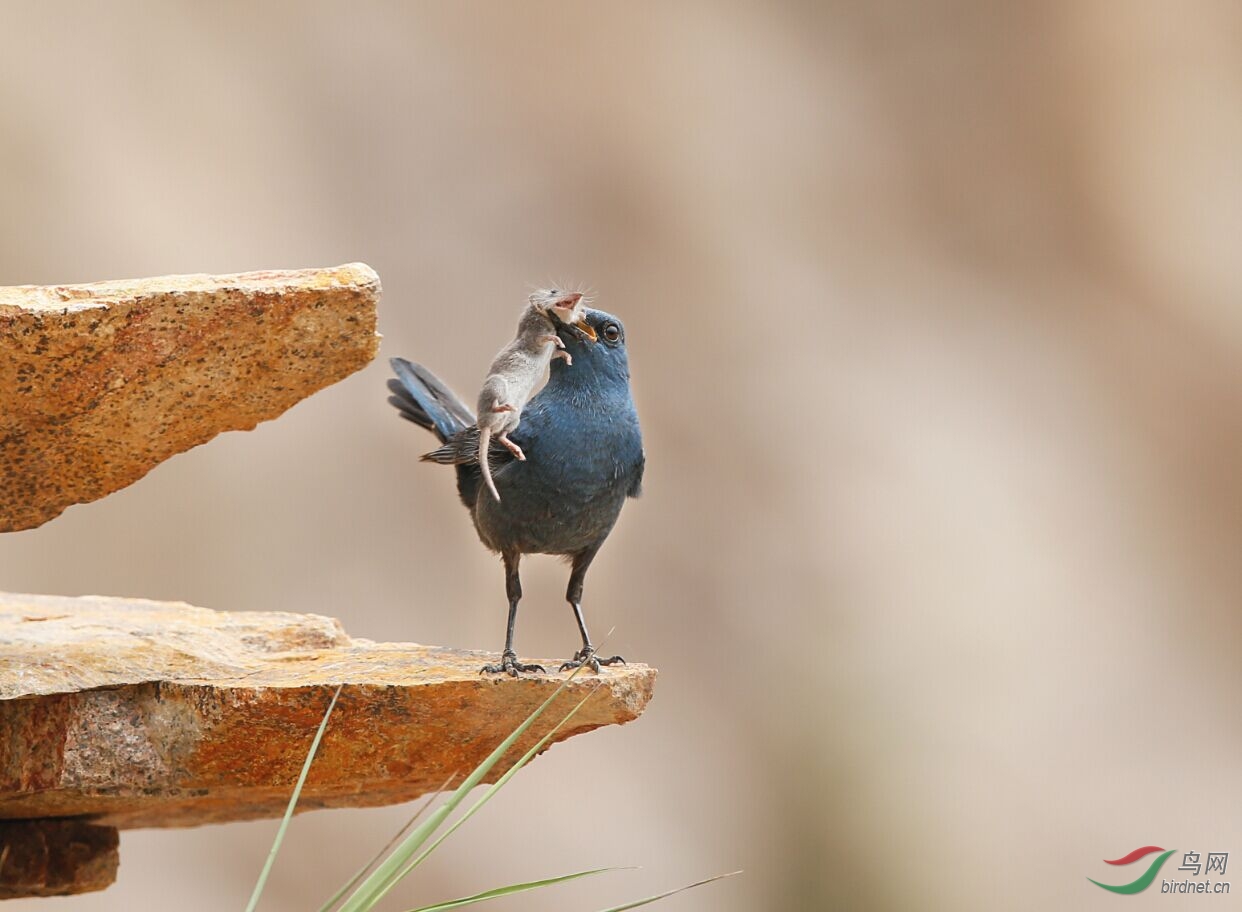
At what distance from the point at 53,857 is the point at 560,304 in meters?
2.00

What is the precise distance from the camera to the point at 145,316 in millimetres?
2988

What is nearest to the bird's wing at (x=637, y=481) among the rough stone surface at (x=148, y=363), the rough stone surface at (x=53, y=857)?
the rough stone surface at (x=148, y=363)

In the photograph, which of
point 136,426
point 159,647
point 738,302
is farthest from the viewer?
point 738,302

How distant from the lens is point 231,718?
128 inches

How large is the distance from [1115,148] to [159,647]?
7.97m

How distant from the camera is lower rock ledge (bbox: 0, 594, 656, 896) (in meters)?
3.24

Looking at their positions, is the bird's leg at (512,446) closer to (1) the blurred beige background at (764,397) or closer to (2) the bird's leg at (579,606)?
(2) the bird's leg at (579,606)

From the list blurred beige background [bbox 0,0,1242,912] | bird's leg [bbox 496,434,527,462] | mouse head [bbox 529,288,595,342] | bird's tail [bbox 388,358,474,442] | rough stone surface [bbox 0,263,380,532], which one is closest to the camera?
rough stone surface [bbox 0,263,380,532]

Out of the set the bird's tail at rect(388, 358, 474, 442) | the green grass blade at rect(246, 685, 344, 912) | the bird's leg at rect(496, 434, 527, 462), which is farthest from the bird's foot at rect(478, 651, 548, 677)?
the bird's tail at rect(388, 358, 474, 442)

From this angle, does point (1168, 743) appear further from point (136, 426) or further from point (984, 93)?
point (136, 426)

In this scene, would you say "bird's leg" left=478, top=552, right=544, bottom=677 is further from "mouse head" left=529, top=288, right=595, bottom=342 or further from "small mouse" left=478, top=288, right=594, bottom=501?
"mouse head" left=529, top=288, right=595, bottom=342

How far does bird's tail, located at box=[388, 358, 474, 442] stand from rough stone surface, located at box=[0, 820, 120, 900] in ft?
4.68

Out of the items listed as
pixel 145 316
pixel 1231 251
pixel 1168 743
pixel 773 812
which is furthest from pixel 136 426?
pixel 1231 251

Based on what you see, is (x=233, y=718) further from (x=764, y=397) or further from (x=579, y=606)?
(x=764, y=397)
